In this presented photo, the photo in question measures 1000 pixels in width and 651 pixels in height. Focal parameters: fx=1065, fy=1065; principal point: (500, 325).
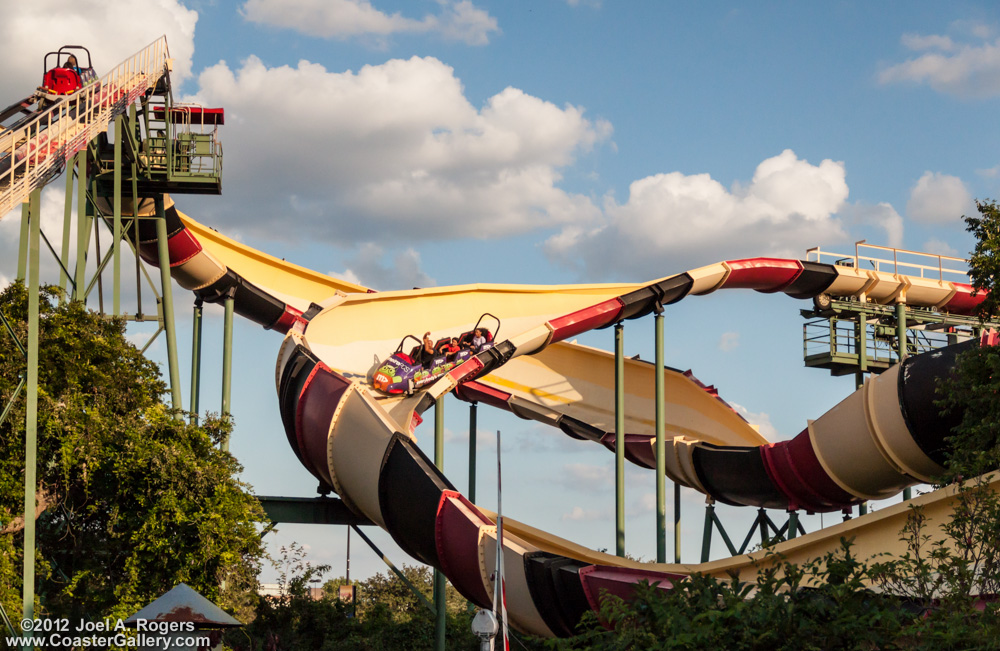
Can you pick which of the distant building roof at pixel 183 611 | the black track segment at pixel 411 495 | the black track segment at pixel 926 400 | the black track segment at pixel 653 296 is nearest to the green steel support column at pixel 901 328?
the black track segment at pixel 653 296

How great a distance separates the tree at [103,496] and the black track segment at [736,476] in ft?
40.2

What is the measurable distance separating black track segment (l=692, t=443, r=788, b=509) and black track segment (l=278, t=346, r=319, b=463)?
35.6ft

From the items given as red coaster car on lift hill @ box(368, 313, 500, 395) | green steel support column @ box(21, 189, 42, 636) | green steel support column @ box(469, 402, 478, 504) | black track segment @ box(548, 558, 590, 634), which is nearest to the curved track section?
black track segment @ box(548, 558, 590, 634)

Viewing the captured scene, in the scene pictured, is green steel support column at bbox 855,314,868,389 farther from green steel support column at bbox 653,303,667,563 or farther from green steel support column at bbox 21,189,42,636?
green steel support column at bbox 21,189,42,636

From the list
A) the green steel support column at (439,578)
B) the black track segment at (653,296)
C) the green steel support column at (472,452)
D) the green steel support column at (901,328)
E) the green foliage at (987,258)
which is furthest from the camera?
the green steel support column at (472,452)

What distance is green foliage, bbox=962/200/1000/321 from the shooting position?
1541 cm

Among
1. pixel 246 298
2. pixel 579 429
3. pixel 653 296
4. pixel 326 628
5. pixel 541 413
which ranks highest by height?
pixel 246 298

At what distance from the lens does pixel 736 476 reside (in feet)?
89.6

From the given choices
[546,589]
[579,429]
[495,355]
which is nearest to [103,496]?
[546,589]

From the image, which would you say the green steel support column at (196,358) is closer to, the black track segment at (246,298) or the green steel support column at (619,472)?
the black track segment at (246,298)

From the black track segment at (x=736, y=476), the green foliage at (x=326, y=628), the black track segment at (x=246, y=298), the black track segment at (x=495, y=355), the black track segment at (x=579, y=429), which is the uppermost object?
the black track segment at (x=246, y=298)

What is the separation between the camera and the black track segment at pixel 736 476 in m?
25.8

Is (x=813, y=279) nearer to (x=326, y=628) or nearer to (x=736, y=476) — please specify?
(x=736, y=476)

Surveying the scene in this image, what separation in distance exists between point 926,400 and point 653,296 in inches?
351
